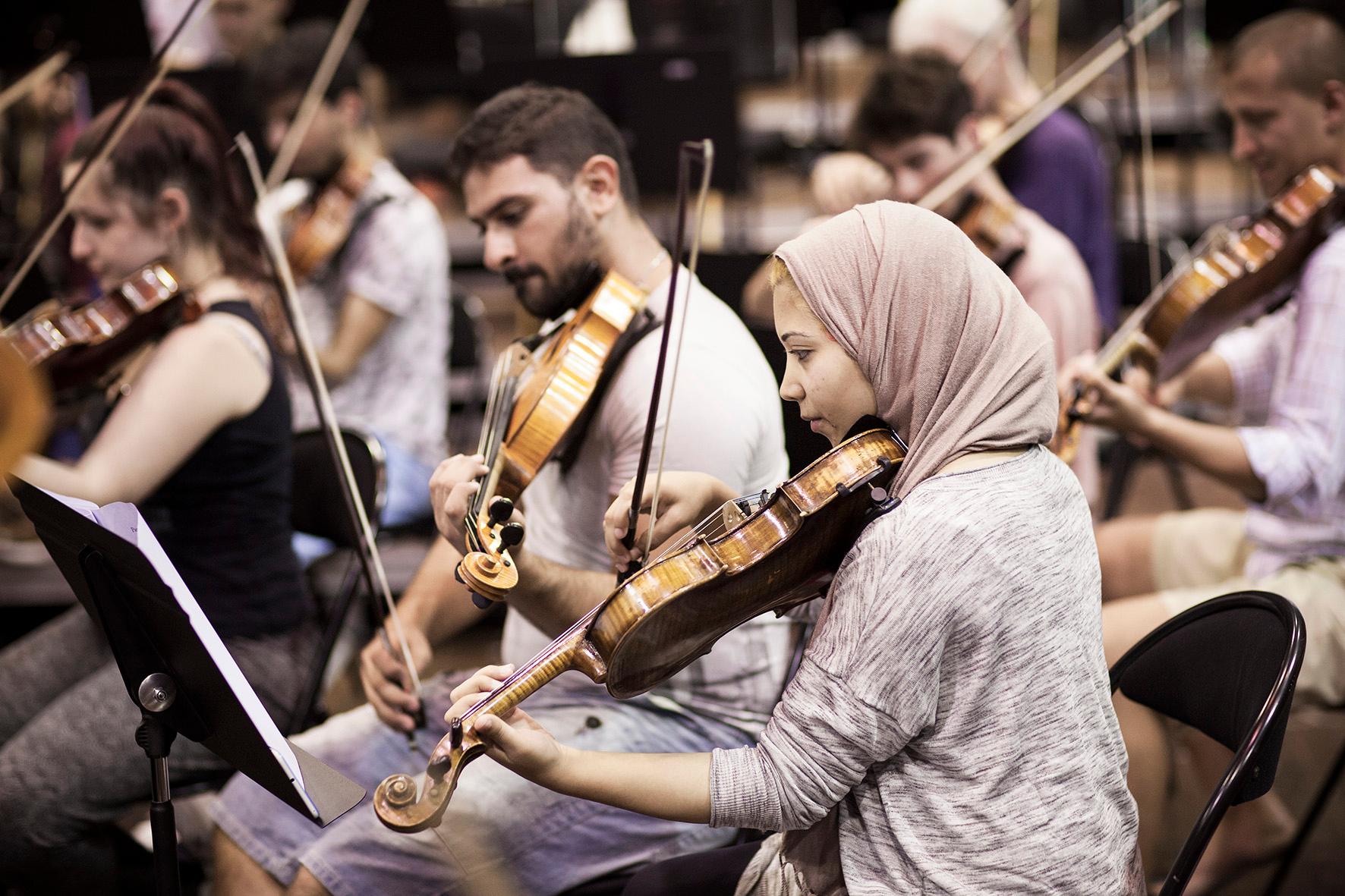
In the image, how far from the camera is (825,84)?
285 inches

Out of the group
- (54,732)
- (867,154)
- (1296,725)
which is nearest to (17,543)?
(54,732)

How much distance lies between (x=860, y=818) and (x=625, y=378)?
73 centimetres

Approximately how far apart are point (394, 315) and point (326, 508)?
0.96m

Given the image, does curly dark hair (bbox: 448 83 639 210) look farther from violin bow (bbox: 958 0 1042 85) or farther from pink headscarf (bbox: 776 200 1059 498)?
violin bow (bbox: 958 0 1042 85)

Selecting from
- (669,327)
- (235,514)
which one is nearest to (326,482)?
(235,514)

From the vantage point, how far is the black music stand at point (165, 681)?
137 cm

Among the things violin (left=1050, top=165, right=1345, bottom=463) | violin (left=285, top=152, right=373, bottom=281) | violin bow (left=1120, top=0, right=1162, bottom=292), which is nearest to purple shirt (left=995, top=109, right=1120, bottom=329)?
violin bow (left=1120, top=0, right=1162, bottom=292)

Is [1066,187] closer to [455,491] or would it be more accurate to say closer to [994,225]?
[994,225]

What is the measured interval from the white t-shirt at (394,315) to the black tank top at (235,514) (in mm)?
1040

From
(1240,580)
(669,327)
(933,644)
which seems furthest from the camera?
(1240,580)

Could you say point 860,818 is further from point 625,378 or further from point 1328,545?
point 1328,545

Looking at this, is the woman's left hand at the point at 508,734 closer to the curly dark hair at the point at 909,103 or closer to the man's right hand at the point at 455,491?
the man's right hand at the point at 455,491

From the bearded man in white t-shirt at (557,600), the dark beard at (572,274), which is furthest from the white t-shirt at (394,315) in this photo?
the dark beard at (572,274)

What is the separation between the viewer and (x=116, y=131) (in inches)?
85.7
